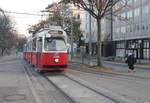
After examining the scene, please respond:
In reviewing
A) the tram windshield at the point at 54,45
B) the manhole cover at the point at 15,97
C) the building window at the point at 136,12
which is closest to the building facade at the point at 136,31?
the building window at the point at 136,12

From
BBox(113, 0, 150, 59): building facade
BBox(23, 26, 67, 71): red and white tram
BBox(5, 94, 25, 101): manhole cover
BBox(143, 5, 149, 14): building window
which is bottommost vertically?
BBox(5, 94, 25, 101): manhole cover

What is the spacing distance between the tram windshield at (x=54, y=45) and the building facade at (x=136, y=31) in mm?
35426

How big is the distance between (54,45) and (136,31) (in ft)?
135

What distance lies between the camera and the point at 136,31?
56.0 metres

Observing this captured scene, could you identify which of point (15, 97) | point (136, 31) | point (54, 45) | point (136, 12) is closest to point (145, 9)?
point (136, 12)

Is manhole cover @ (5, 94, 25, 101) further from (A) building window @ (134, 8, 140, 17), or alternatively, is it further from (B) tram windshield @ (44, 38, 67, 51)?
(A) building window @ (134, 8, 140, 17)

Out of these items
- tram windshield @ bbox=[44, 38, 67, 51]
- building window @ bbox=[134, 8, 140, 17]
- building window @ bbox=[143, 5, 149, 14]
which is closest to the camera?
tram windshield @ bbox=[44, 38, 67, 51]

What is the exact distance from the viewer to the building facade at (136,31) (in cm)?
5281

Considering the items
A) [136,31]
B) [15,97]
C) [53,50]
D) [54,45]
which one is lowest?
[15,97]

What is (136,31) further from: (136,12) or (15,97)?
(15,97)

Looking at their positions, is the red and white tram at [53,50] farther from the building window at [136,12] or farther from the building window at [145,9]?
the building window at [136,12]

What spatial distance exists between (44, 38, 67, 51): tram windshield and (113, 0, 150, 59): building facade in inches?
1395

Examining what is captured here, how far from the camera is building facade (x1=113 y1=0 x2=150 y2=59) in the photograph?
173ft

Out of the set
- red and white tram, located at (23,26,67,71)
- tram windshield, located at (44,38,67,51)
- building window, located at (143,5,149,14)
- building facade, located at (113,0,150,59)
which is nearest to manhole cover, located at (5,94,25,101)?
red and white tram, located at (23,26,67,71)
